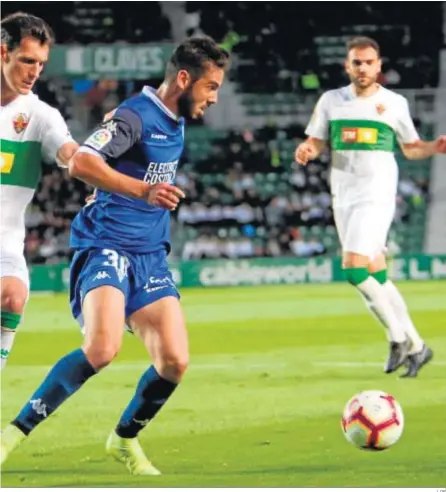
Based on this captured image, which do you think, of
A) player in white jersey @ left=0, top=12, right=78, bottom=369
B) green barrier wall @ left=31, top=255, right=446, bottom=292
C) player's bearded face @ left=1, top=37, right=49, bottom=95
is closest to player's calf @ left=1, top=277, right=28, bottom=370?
player in white jersey @ left=0, top=12, right=78, bottom=369

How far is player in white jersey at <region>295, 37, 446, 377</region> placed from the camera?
9.45m

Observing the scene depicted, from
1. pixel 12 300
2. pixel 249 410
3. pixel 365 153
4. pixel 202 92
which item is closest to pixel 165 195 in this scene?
pixel 202 92

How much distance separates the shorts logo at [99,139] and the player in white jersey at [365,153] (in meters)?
3.90

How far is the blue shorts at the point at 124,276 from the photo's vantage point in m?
5.78

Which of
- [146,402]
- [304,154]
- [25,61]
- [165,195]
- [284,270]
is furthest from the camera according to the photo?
[284,270]

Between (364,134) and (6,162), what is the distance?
386cm

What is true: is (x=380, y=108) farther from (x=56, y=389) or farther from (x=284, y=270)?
(x=284, y=270)

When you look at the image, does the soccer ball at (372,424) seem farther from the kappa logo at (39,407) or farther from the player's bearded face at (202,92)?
the player's bearded face at (202,92)

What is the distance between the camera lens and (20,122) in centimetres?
657

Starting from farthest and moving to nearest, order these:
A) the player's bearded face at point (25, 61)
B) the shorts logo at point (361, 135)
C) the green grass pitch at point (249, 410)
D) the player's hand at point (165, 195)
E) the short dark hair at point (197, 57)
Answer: the shorts logo at point (361, 135) < the player's bearded face at point (25, 61) < the short dark hair at point (197, 57) < the green grass pitch at point (249, 410) < the player's hand at point (165, 195)

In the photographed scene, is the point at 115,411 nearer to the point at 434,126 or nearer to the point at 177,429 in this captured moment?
the point at 177,429

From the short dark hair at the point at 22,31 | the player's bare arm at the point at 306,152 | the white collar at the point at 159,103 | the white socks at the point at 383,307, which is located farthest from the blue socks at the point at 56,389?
the white socks at the point at 383,307

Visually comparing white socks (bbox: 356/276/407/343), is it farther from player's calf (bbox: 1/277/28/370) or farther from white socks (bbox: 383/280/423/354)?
player's calf (bbox: 1/277/28/370)

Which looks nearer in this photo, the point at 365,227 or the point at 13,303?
the point at 13,303
